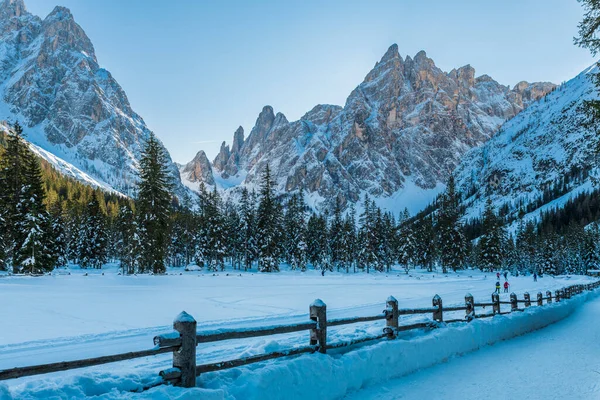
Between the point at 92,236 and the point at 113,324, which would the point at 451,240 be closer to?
the point at 92,236

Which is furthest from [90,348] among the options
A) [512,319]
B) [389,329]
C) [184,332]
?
[512,319]

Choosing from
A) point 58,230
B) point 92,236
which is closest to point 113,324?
point 58,230

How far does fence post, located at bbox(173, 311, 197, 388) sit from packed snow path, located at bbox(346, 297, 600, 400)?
2977 mm

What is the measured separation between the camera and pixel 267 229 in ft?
183

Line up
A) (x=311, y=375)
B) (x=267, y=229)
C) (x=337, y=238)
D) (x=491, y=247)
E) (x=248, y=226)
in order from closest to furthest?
1. (x=311, y=375)
2. (x=267, y=229)
3. (x=248, y=226)
4. (x=491, y=247)
5. (x=337, y=238)

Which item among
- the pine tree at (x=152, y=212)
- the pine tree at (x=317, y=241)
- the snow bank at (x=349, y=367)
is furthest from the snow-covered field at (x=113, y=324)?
the pine tree at (x=317, y=241)

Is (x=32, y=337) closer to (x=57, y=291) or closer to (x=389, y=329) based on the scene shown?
(x=389, y=329)

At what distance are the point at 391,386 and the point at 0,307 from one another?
1568 cm

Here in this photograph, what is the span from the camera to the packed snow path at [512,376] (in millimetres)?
6698

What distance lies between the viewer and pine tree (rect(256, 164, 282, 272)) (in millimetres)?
55500

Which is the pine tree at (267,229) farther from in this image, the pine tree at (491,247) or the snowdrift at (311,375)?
the snowdrift at (311,375)

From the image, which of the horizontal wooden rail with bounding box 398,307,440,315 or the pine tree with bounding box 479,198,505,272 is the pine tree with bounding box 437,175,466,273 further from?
the horizontal wooden rail with bounding box 398,307,440,315

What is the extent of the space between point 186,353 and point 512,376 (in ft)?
22.2

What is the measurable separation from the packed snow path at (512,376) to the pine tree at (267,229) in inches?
1788
